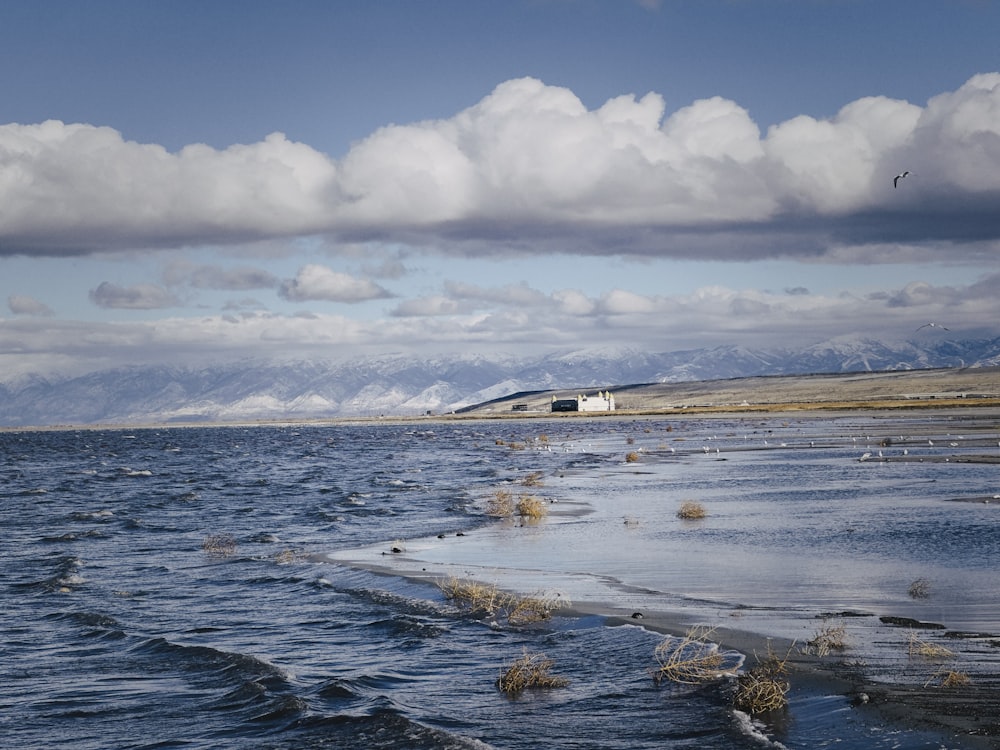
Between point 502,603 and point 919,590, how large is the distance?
837 cm

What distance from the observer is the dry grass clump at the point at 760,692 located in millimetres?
12289

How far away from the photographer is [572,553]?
2686 cm

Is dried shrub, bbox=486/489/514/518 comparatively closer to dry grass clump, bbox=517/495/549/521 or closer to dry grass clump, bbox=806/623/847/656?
dry grass clump, bbox=517/495/549/521

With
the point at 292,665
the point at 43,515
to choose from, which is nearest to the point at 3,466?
the point at 43,515

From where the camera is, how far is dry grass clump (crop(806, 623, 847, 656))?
1435cm

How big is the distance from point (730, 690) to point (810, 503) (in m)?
24.4

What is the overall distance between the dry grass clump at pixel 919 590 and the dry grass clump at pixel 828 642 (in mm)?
4176

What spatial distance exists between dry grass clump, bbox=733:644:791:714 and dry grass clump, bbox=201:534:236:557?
2098 centimetres

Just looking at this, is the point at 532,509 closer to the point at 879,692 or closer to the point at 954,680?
the point at 879,692

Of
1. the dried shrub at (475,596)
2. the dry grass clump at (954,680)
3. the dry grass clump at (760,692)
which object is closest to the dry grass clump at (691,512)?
the dried shrub at (475,596)

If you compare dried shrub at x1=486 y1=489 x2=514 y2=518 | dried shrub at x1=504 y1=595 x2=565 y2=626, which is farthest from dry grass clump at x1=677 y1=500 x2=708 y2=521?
dried shrub at x1=504 y1=595 x2=565 y2=626

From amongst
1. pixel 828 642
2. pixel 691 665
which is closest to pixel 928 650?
pixel 828 642

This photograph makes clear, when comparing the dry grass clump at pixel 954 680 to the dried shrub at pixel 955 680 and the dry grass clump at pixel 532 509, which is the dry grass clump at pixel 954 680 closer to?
the dried shrub at pixel 955 680

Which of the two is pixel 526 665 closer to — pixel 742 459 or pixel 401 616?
pixel 401 616
